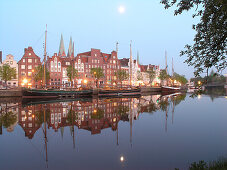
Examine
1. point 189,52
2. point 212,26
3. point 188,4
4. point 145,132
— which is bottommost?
point 145,132

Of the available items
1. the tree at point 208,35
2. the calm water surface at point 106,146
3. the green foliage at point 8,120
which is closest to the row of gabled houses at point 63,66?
the green foliage at point 8,120

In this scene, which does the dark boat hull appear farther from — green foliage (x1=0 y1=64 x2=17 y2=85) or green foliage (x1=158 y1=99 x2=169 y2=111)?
green foliage (x1=158 y1=99 x2=169 y2=111)

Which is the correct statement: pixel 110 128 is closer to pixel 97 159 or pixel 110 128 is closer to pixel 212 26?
pixel 97 159

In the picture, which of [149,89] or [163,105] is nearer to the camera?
[163,105]

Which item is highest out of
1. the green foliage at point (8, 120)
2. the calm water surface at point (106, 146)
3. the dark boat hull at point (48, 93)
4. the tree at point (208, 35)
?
the tree at point (208, 35)

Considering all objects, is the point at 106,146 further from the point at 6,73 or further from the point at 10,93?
the point at 6,73

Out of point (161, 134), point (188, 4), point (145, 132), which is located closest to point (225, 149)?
point (161, 134)

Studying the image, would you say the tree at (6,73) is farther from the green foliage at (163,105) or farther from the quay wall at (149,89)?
the green foliage at (163,105)

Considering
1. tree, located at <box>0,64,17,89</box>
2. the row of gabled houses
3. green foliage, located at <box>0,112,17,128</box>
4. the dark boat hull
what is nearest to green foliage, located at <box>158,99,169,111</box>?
green foliage, located at <box>0,112,17,128</box>

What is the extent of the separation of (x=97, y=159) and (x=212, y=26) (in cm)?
674

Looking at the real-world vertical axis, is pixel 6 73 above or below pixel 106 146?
above

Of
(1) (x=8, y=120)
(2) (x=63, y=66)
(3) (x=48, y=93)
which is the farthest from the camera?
(2) (x=63, y=66)

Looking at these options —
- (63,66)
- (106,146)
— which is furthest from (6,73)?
(106,146)

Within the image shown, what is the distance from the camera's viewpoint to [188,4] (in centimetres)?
682
